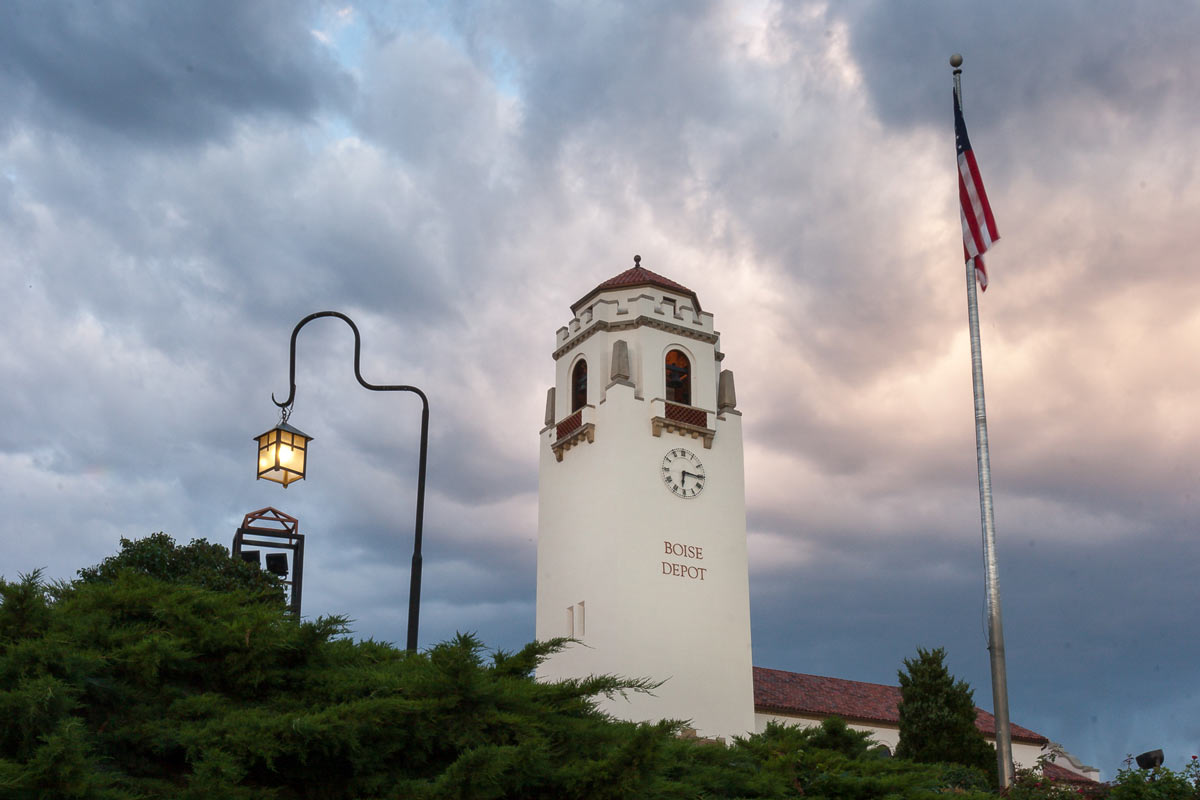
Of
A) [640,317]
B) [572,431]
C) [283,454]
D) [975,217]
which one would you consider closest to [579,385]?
[572,431]

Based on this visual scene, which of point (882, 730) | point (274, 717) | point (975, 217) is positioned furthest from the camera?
point (882, 730)

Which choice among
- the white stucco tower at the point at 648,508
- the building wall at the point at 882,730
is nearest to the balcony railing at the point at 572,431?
the white stucco tower at the point at 648,508

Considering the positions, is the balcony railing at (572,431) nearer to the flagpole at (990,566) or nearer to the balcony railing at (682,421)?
the balcony railing at (682,421)

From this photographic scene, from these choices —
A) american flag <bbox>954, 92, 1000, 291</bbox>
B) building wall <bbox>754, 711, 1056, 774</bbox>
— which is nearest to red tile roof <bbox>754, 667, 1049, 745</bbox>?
building wall <bbox>754, 711, 1056, 774</bbox>

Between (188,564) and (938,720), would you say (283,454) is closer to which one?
(188,564)

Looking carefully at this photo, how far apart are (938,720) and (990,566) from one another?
14282 millimetres

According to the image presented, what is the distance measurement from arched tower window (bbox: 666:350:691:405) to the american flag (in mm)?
19188

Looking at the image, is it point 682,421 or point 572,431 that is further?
point 572,431

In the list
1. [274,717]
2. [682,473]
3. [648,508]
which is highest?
[682,473]

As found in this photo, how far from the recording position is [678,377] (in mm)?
39688

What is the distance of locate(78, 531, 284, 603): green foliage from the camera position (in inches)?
954

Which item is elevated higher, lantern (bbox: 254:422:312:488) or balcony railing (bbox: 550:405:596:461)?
balcony railing (bbox: 550:405:596:461)

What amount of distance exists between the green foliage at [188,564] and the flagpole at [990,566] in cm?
1423

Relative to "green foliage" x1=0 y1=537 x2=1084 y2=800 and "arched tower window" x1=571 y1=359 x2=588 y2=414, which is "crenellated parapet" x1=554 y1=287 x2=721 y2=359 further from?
"green foliage" x1=0 y1=537 x2=1084 y2=800
